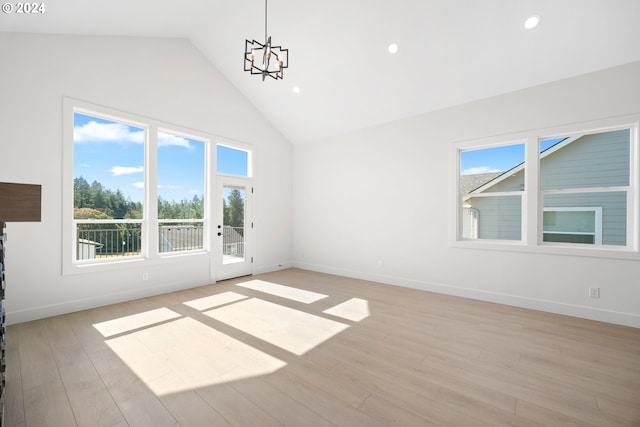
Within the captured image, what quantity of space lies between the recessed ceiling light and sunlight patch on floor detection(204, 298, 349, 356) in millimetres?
4048

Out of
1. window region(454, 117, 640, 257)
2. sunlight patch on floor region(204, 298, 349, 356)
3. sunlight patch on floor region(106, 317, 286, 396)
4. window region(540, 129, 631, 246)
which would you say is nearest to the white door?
sunlight patch on floor region(204, 298, 349, 356)

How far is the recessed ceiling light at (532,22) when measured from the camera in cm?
317

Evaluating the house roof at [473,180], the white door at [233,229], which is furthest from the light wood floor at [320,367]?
the house roof at [473,180]

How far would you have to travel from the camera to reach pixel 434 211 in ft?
15.3

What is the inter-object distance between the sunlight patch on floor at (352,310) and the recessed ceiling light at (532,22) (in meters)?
3.91

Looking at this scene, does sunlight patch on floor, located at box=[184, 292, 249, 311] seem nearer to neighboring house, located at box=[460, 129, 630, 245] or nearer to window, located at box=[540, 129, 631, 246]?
neighboring house, located at box=[460, 129, 630, 245]

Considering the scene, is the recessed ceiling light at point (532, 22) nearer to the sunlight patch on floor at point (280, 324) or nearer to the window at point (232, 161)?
the sunlight patch on floor at point (280, 324)

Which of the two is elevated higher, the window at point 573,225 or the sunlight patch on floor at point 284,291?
the window at point 573,225

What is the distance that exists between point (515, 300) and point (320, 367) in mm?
3143

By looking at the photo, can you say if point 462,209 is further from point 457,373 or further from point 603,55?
point 457,373

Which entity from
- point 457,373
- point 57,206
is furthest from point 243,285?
point 457,373

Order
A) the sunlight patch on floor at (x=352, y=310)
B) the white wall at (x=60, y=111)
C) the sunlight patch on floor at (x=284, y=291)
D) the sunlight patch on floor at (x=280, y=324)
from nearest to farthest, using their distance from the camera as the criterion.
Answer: the sunlight patch on floor at (x=280, y=324) < the white wall at (x=60, y=111) < the sunlight patch on floor at (x=352, y=310) < the sunlight patch on floor at (x=284, y=291)

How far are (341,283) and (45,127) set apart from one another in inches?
187

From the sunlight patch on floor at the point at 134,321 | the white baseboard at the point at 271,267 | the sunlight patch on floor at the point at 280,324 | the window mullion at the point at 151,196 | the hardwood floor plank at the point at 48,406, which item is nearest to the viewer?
the hardwood floor plank at the point at 48,406
